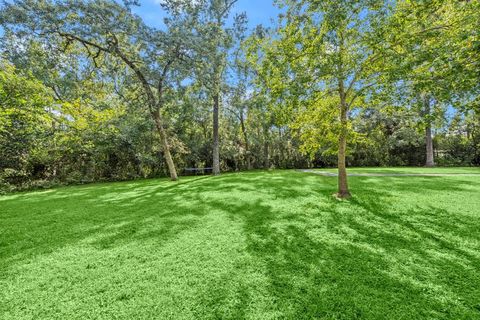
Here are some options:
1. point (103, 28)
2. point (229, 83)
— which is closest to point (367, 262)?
point (229, 83)

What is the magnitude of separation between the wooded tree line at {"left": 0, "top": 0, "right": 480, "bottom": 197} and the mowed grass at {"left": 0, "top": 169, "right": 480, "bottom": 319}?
2115 mm

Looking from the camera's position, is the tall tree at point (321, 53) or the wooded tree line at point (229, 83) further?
the tall tree at point (321, 53)

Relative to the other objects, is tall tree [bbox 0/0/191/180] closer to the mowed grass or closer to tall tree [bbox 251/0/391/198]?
tall tree [bbox 251/0/391/198]

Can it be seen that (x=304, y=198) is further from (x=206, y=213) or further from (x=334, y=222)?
(x=206, y=213)

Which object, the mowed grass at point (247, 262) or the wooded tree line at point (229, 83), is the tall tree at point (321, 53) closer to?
the wooded tree line at point (229, 83)

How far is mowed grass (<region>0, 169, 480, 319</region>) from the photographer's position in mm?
2006

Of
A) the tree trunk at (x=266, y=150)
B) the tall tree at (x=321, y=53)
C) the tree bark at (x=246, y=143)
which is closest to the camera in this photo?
the tall tree at (x=321, y=53)

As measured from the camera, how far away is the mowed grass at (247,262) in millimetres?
2006

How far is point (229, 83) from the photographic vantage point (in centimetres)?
1204

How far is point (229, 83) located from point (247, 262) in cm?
1097

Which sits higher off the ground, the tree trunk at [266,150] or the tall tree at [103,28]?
the tall tree at [103,28]

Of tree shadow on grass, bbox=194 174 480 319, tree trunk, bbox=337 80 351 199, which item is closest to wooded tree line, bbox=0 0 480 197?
tree trunk, bbox=337 80 351 199

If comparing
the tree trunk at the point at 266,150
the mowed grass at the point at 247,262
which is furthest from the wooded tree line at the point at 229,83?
the mowed grass at the point at 247,262

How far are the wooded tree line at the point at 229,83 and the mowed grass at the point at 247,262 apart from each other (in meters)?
2.11
